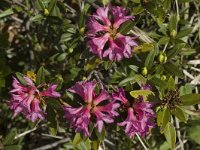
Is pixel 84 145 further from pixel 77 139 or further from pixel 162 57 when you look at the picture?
pixel 162 57

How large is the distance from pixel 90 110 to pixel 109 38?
1.20 feet

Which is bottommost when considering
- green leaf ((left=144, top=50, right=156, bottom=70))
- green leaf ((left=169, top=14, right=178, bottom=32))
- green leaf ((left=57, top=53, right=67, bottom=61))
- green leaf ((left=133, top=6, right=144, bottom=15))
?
green leaf ((left=144, top=50, right=156, bottom=70))

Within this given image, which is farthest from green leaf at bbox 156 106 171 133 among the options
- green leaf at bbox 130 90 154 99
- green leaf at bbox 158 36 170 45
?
green leaf at bbox 158 36 170 45

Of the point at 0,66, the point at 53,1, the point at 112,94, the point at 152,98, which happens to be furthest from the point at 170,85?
the point at 0,66

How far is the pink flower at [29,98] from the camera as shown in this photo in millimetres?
2053

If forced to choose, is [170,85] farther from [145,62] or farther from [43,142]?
[43,142]

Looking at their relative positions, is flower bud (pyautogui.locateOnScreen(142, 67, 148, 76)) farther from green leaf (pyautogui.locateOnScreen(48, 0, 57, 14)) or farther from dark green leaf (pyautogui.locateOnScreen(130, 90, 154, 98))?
green leaf (pyautogui.locateOnScreen(48, 0, 57, 14))

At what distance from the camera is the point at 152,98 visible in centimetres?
206

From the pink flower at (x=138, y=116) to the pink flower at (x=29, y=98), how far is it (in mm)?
342

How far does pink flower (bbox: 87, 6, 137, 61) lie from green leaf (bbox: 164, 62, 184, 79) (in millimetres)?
291

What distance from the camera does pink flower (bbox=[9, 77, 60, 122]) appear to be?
2.05 m

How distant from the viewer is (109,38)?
2078 mm

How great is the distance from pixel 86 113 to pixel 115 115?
0.14m

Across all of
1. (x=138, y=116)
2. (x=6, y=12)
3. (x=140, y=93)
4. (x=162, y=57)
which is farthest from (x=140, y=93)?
(x=6, y=12)
